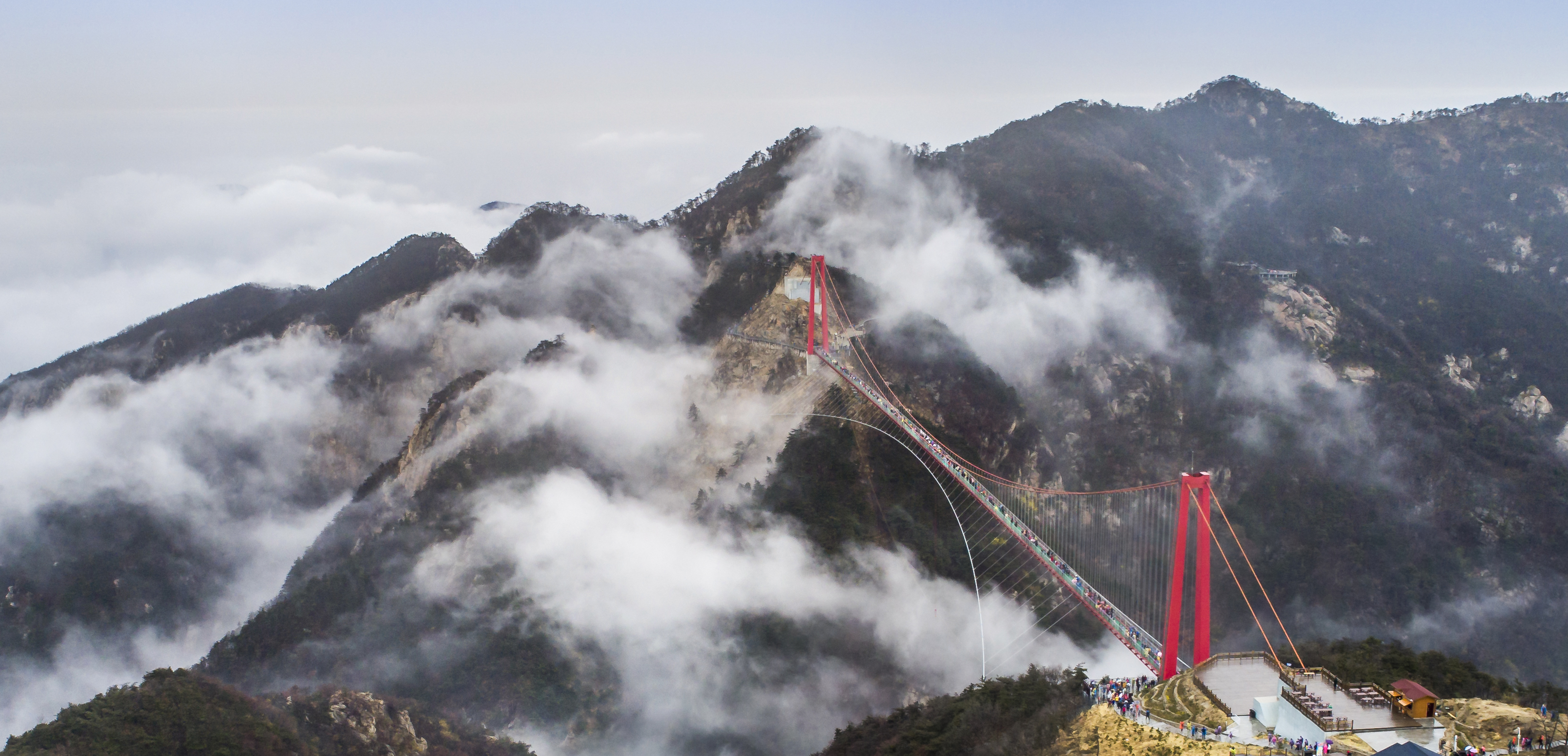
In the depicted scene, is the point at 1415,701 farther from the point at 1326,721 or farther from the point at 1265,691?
the point at 1265,691

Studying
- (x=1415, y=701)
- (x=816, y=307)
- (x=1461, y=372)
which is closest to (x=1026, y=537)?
(x=1415, y=701)

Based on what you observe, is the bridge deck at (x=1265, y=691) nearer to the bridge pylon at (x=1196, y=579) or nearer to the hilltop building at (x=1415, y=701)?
the hilltop building at (x=1415, y=701)

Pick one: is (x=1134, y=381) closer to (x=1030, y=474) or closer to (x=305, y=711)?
(x=1030, y=474)

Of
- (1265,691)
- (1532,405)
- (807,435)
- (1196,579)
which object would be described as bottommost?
(1532,405)

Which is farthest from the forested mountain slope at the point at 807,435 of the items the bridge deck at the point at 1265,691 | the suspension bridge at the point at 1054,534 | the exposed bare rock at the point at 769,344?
the bridge deck at the point at 1265,691

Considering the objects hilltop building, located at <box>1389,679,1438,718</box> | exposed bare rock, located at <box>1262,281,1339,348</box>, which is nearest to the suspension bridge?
hilltop building, located at <box>1389,679,1438,718</box>

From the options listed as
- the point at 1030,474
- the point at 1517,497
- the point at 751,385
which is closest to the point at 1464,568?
the point at 1517,497

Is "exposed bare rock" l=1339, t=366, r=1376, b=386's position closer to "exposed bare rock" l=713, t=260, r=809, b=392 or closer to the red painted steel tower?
the red painted steel tower
